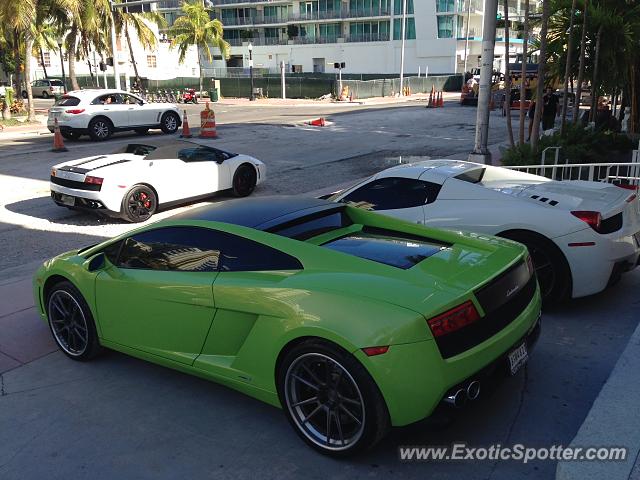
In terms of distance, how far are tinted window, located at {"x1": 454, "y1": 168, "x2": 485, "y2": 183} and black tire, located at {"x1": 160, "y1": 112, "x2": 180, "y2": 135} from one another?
1880 centimetres

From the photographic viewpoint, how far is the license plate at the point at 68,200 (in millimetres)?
9562

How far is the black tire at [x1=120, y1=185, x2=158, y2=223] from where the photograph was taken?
948 centimetres

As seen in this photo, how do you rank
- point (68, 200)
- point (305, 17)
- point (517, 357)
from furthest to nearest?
point (305, 17)
point (68, 200)
point (517, 357)

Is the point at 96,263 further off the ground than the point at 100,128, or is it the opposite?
the point at 100,128

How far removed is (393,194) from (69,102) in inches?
717

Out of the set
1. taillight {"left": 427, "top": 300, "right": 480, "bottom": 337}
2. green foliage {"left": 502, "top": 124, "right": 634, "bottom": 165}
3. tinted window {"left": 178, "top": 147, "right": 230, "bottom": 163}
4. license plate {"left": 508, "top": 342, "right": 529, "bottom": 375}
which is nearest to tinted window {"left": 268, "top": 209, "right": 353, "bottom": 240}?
taillight {"left": 427, "top": 300, "right": 480, "bottom": 337}

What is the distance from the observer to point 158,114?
23.0 meters

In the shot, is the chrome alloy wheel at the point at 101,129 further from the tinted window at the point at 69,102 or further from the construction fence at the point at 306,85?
the construction fence at the point at 306,85

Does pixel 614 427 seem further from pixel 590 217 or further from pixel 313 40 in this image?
pixel 313 40

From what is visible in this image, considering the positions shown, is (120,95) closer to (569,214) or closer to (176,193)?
(176,193)

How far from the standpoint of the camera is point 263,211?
→ 14.3 ft

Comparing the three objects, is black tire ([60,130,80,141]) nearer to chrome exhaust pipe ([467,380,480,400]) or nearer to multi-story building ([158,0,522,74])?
chrome exhaust pipe ([467,380,480,400])

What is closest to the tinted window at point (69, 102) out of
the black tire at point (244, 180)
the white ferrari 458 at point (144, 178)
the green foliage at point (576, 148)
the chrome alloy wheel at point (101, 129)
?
the chrome alloy wheel at point (101, 129)

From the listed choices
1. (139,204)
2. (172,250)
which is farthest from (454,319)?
(139,204)
